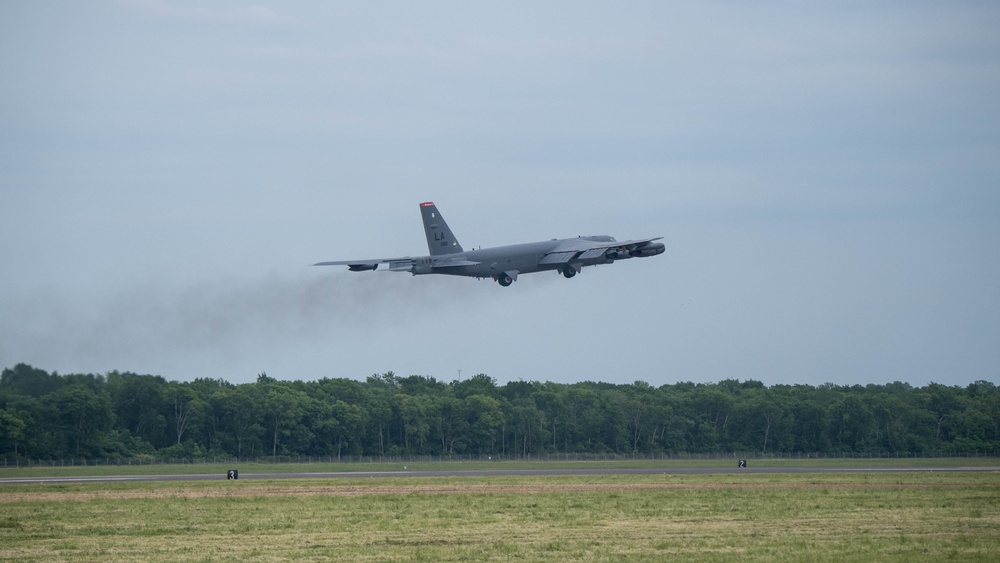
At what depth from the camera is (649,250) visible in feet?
222

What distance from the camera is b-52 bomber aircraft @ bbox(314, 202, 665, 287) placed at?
65.1m

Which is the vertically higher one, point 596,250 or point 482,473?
point 596,250

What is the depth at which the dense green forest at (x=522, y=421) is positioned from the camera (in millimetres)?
100812

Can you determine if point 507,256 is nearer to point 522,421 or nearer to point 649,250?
point 649,250

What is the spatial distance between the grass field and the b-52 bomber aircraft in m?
12.2

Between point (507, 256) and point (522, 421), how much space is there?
185 ft

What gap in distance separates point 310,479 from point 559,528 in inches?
1078

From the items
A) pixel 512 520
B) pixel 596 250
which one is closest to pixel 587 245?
pixel 596 250

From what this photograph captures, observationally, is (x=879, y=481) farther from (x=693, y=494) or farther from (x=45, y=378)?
(x=45, y=378)

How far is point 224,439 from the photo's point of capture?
336 ft

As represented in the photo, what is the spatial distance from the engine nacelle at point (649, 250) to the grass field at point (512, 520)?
14.0m

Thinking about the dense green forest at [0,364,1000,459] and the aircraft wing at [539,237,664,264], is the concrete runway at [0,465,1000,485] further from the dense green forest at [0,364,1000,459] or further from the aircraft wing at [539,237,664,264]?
the dense green forest at [0,364,1000,459]

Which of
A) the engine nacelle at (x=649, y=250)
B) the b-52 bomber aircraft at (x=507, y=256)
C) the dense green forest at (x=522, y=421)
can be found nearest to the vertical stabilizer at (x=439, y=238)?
the b-52 bomber aircraft at (x=507, y=256)

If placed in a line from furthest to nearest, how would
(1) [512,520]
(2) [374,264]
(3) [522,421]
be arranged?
1. (3) [522,421]
2. (2) [374,264]
3. (1) [512,520]
